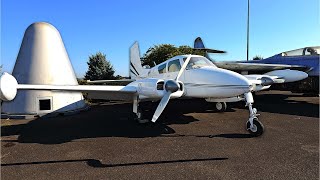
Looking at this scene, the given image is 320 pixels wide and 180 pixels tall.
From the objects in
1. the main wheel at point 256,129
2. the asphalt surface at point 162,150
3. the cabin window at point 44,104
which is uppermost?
the cabin window at point 44,104

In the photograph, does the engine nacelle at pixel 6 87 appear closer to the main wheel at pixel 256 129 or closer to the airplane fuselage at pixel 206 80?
the airplane fuselage at pixel 206 80

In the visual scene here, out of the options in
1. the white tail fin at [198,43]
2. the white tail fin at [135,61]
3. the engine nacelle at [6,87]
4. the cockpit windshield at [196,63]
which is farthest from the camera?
the white tail fin at [198,43]

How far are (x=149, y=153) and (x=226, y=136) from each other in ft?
8.94

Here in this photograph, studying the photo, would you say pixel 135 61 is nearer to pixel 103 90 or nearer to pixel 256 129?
pixel 103 90

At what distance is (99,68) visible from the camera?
101ft

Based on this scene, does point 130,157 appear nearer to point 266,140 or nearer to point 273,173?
point 273,173

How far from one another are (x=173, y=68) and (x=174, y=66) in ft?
0.31

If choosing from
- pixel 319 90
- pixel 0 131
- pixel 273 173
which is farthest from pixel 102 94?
pixel 319 90

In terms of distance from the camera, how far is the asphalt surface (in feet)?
16.4

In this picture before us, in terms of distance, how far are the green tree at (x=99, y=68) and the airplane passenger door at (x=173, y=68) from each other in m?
20.9

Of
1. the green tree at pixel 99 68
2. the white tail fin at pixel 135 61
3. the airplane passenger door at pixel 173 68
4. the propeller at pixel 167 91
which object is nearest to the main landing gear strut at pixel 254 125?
the propeller at pixel 167 91

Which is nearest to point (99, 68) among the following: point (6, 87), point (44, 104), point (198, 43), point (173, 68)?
point (198, 43)

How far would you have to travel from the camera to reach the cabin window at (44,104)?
12.4 m

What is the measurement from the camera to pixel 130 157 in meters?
5.94
